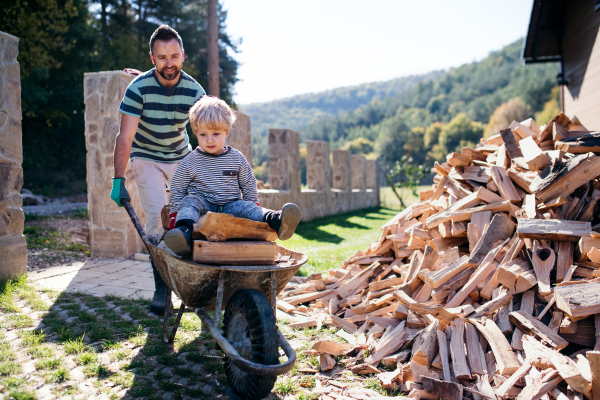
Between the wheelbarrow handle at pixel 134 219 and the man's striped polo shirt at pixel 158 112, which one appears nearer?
the wheelbarrow handle at pixel 134 219

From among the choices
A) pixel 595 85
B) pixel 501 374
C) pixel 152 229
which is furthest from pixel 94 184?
pixel 595 85

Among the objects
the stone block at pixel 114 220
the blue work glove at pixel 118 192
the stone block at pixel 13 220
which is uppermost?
the blue work glove at pixel 118 192

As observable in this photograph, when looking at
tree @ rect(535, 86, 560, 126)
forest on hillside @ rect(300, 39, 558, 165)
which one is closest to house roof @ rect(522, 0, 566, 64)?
tree @ rect(535, 86, 560, 126)

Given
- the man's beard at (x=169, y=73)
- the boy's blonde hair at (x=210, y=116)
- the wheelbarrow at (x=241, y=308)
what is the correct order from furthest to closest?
the man's beard at (x=169, y=73) → the boy's blonde hair at (x=210, y=116) → the wheelbarrow at (x=241, y=308)

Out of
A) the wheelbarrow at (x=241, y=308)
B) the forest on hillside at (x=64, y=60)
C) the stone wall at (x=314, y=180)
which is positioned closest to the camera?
the wheelbarrow at (x=241, y=308)

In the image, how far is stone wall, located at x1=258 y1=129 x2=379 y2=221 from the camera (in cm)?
991

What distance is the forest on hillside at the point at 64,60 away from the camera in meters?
13.7

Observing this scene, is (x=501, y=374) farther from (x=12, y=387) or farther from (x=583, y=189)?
(x=12, y=387)

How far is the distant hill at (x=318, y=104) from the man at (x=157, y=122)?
368 feet

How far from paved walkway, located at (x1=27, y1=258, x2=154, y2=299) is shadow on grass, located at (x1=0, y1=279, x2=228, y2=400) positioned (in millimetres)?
401

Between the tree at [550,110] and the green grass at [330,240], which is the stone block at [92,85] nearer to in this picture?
the green grass at [330,240]

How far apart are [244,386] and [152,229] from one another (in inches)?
67.8

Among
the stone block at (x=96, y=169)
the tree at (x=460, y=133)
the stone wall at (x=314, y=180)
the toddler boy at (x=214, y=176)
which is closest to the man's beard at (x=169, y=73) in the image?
the toddler boy at (x=214, y=176)

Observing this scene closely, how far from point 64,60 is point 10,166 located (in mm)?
15380
